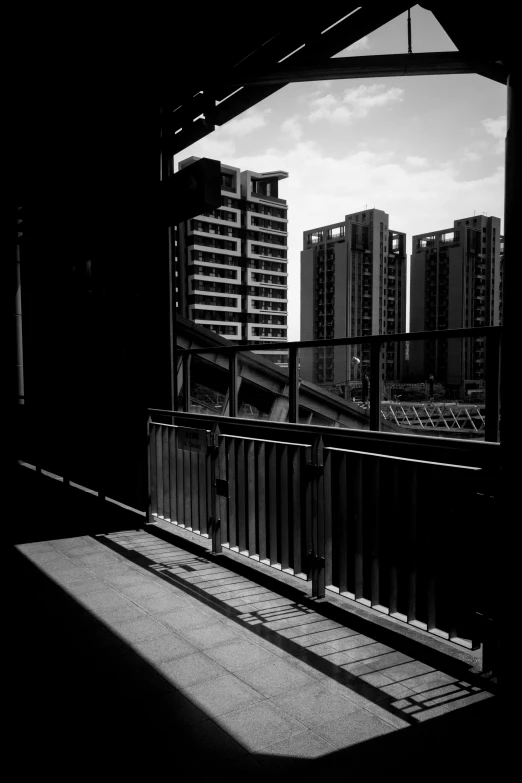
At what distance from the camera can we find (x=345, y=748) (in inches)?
90.7

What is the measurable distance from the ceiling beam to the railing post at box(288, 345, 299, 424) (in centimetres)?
227

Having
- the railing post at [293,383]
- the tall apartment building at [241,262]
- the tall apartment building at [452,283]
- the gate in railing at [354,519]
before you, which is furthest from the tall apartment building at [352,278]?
the gate in railing at [354,519]

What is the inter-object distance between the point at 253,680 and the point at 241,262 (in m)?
153

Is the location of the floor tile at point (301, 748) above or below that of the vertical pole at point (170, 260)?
below

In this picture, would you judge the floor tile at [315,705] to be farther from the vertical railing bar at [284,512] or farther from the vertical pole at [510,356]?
the vertical railing bar at [284,512]

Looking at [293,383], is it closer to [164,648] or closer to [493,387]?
[493,387]

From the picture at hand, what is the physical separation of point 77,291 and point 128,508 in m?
3.36

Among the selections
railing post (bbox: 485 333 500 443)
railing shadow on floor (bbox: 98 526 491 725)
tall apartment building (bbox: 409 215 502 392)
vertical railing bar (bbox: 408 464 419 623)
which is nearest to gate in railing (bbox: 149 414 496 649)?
vertical railing bar (bbox: 408 464 419 623)

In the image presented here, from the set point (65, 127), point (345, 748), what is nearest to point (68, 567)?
point (345, 748)

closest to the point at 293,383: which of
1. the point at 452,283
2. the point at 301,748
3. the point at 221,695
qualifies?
the point at 221,695

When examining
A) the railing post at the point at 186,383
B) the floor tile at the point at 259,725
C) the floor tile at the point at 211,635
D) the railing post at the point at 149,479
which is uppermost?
the railing post at the point at 186,383

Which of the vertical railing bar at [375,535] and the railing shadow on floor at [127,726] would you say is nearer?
the railing shadow on floor at [127,726]

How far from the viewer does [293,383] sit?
579 centimetres

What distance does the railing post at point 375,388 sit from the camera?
14.2 feet
